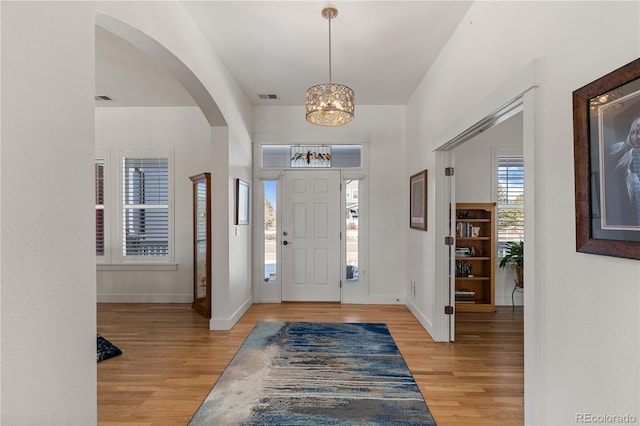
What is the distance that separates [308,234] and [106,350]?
2.80 meters

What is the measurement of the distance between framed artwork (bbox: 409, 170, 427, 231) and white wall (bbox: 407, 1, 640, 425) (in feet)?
5.58

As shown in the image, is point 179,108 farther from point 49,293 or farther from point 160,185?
point 49,293

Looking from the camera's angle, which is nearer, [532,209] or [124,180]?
[532,209]

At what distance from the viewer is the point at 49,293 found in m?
1.26

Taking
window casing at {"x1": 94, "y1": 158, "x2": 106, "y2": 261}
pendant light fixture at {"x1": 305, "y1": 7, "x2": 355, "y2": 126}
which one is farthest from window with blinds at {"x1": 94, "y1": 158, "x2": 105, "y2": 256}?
pendant light fixture at {"x1": 305, "y1": 7, "x2": 355, "y2": 126}

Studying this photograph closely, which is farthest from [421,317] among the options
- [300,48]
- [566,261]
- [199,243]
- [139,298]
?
[139,298]

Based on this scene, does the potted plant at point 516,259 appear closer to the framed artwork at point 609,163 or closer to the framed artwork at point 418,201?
the framed artwork at point 418,201

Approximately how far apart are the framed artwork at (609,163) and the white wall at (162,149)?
4.49 m

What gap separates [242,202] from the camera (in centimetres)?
429

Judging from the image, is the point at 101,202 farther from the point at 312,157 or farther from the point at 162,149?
the point at 312,157

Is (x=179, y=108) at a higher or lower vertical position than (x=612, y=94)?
higher

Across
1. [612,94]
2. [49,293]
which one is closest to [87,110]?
[49,293]

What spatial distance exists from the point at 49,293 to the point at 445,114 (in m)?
3.23

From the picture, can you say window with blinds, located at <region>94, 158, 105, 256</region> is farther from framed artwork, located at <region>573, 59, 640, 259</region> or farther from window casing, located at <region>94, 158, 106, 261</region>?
framed artwork, located at <region>573, 59, 640, 259</region>
